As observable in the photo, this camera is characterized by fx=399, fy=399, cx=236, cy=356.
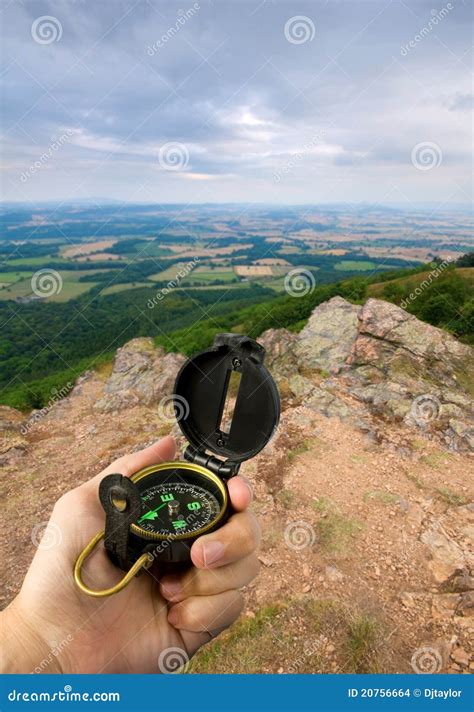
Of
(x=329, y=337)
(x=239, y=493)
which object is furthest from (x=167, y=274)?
(x=239, y=493)

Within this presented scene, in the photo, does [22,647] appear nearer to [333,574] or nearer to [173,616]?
[173,616]

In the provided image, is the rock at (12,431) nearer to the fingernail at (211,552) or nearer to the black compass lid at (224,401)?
the black compass lid at (224,401)

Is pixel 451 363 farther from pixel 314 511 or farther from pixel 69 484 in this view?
pixel 69 484

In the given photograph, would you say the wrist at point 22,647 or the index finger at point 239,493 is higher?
the index finger at point 239,493

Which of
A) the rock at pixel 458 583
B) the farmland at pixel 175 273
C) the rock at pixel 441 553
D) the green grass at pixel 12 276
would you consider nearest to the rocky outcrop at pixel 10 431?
the farmland at pixel 175 273

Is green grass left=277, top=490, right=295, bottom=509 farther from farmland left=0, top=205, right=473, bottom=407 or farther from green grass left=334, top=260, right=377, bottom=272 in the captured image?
green grass left=334, top=260, right=377, bottom=272

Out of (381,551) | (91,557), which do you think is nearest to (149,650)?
(91,557)
